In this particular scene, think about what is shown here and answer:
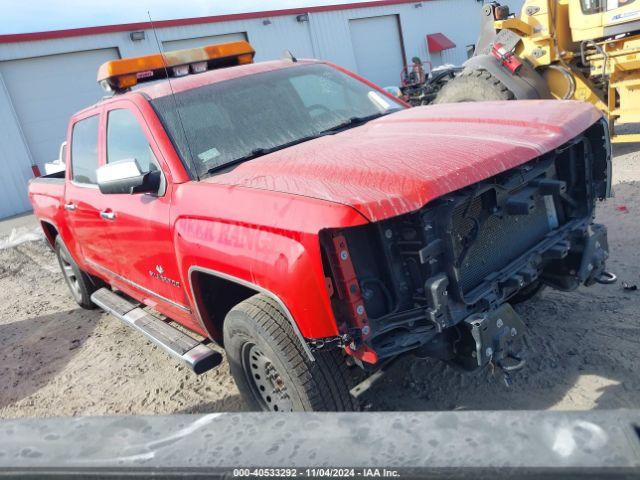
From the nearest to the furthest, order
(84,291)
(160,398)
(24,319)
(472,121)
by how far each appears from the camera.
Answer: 1. (472,121)
2. (160,398)
3. (84,291)
4. (24,319)

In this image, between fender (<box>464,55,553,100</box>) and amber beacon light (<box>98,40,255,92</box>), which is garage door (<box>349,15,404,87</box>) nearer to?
fender (<box>464,55,553,100</box>)

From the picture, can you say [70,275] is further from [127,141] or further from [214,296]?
[214,296]

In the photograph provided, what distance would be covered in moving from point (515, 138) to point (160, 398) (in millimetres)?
2786

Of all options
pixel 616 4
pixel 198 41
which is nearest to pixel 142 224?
pixel 616 4

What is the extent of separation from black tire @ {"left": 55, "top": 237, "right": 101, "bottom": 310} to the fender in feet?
18.3

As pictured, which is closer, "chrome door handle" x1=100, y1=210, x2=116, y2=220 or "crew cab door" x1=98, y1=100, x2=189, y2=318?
"crew cab door" x1=98, y1=100, x2=189, y2=318

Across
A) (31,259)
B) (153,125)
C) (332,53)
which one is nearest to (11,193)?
(31,259)

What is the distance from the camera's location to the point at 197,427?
4.86 feet

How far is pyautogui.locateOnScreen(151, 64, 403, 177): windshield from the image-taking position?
323 centimetres

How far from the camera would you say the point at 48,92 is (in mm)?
14711

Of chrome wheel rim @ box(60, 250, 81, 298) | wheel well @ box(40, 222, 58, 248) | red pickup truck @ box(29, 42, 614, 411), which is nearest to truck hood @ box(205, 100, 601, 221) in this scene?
red pickup truck @ box(29, 42, 614, 411)

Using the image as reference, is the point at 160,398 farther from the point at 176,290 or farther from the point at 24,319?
the point at 24,319

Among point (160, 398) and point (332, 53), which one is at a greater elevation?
point (332, 53)

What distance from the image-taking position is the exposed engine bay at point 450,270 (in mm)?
2236
